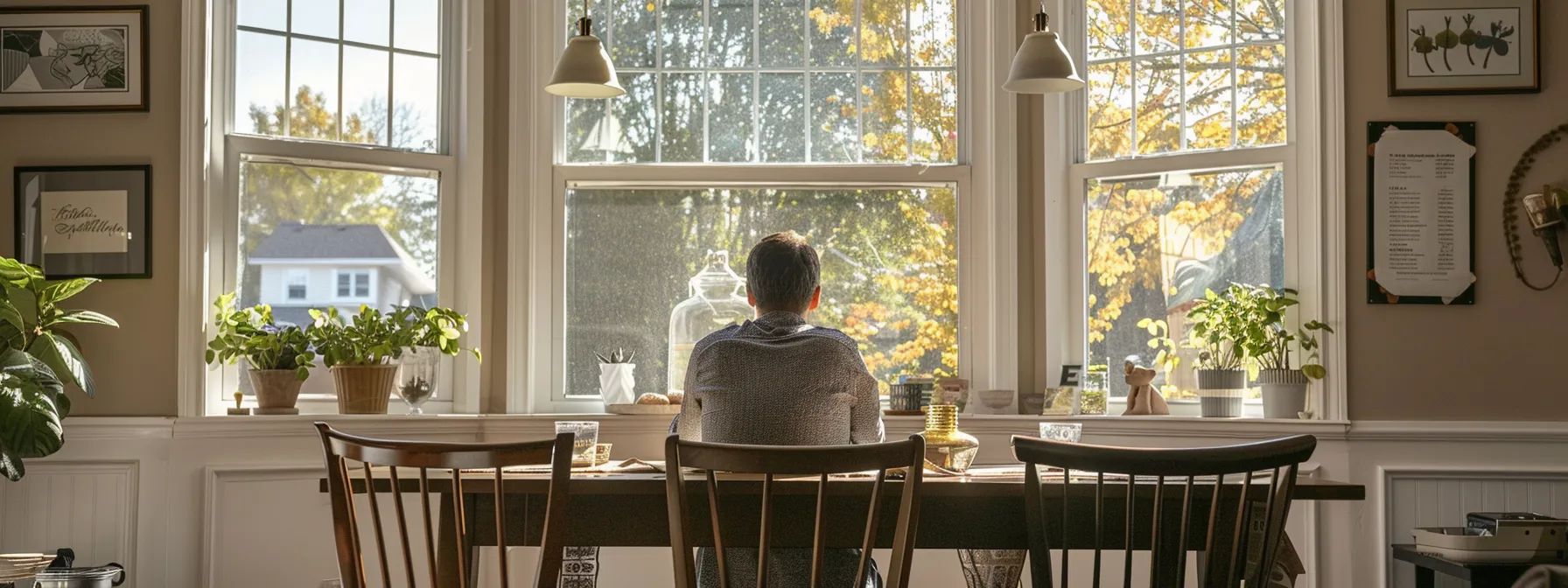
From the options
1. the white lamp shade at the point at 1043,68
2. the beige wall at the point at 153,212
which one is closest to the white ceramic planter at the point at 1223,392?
the white lamp shade at the point at 1043,68

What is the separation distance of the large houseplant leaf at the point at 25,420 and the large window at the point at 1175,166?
9.39ft

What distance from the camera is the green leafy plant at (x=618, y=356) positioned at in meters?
4.10

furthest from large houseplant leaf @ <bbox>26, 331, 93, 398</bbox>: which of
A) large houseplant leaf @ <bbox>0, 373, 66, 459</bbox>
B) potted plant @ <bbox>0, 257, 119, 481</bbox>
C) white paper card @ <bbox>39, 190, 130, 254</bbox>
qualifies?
white paper card @ <bbox>39, 190, 130, 254</bbox>

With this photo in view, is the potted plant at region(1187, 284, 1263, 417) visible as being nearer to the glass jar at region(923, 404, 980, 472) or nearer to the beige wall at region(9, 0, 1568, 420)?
the beige wall at region(9, 0, 1568, 420)

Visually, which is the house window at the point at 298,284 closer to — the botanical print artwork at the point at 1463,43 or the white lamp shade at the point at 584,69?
the white lamp shade at the point at 584,69

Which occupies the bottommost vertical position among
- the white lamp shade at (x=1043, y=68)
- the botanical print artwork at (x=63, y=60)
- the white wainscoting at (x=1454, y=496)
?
the white wainscoting at (x=1454, y=496)

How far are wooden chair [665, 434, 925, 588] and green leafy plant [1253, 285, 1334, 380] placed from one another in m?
2.04

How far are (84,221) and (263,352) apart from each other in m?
0.62

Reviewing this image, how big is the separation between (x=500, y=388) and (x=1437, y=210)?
277 cm

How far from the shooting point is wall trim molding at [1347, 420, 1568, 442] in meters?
3.55

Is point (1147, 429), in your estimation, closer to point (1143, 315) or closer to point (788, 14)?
point (1143, 315)

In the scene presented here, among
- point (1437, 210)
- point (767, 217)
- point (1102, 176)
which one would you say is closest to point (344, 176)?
point (767, 217)

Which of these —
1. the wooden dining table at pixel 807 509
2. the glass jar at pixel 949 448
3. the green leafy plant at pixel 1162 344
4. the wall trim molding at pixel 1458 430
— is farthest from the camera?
the green leafy plant at pixel 1162 344

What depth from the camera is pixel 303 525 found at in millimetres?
3762
